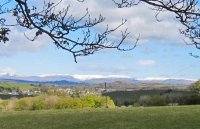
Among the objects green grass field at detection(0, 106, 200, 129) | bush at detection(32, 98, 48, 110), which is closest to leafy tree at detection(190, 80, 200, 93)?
bush at detection(32, 98, 48, 110)

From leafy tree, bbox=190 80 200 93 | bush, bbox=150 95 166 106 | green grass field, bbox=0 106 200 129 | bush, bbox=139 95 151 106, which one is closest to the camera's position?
green grass field, bbox=0 106 200 129

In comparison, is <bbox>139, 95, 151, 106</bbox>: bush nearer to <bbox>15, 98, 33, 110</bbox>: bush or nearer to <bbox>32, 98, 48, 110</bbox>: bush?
<bbox>32, 98, 48, 110</bbox>: bush

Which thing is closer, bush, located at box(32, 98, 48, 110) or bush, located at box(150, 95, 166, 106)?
bush, located at box(32, 98, 48, 110)

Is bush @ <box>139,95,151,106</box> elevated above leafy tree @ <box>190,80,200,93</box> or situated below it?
below

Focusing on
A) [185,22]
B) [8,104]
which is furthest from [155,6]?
[8,104]

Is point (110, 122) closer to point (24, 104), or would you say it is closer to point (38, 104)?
point (38, 104)

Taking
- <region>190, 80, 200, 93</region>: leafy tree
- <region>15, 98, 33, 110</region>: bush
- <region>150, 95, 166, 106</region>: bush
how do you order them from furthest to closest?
<region>190, 80, 200, 93</region>: leafy tree
<region>150, 95, 166, 106</region>: bush
<region>15, 98, 33, 110</region>: bush

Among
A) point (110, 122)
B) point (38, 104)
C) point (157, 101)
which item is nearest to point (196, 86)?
point (157, 101)

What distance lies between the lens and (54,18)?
204 inches

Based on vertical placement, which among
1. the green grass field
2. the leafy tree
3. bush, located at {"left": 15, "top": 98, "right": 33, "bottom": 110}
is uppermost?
the leafy tree

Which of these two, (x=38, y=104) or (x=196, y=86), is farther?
(x=196, y=86)

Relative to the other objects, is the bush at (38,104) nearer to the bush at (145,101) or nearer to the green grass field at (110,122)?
the bush at (145,101)

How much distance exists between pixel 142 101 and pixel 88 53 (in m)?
57.6

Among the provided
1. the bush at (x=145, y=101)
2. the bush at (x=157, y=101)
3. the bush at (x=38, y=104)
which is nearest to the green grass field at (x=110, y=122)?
the bush at (x=38, y=104)
